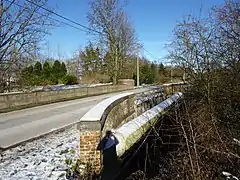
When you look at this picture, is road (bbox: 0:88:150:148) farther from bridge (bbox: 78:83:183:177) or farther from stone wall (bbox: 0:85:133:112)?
bridge (bbox: 78:83:183:177)

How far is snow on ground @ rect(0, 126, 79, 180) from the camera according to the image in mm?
5840

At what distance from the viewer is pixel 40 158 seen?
7000 millimetres

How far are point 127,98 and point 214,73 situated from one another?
503 centimetres

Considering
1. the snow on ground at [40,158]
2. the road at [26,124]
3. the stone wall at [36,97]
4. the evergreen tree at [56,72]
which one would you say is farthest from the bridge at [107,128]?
the evergreen tree at [56,72]

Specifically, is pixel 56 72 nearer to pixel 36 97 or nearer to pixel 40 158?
pixel 36 97

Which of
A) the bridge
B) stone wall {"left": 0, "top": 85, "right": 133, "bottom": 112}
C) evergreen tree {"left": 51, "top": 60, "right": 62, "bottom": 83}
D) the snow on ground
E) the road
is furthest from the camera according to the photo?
evergreen tree {"left": 51, "top": 60, "right": 62, "bottom": 83}

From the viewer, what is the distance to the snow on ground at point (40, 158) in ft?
19.2

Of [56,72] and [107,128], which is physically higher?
[56,72]

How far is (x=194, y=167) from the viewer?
504 centimetres

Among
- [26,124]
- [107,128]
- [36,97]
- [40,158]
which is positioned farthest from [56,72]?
[40,158]

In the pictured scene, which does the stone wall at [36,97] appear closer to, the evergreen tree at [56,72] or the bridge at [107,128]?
the bridge at [107,128]

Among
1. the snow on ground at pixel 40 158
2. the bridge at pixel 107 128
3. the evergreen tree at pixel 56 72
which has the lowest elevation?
the snow on ground at pixel 40 158

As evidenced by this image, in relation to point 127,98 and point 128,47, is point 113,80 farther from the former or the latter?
point 127,98

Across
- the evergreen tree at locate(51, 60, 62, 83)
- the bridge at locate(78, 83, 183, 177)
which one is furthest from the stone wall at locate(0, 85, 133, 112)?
the evergreen tree at locate(51, 60, 62, 83)
